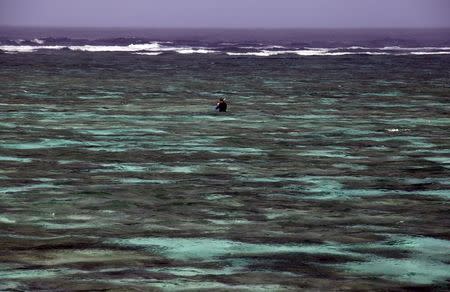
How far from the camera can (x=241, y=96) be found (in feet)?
176

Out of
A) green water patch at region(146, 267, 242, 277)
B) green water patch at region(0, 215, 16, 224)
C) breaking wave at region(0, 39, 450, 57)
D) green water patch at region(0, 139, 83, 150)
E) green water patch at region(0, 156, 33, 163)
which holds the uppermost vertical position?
green water patch at region(146, 267, 242, 277)

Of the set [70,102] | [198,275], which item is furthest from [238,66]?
[198,275]

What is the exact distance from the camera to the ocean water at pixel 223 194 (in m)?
16.5

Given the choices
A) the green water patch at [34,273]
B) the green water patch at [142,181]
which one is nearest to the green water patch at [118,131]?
the green water patch at [142,181]

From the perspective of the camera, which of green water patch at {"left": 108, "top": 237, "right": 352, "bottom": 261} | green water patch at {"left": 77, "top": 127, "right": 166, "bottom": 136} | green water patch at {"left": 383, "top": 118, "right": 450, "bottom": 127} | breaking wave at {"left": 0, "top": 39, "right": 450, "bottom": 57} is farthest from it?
breaking wave at {"left": 0, "top": 39, "right": 450, "bottom": 57}

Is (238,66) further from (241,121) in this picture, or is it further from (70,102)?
(241,121)

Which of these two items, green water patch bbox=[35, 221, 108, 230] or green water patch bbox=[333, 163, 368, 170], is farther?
green water patch bbox=[333, 163, 368, 170]

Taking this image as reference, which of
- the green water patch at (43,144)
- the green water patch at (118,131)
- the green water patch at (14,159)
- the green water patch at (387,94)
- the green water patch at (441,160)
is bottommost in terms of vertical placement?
the green water patch at (387,94)

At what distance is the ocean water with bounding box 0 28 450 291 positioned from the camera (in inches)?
648

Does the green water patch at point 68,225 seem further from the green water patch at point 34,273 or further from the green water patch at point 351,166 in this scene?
the green water patch at point 351,166

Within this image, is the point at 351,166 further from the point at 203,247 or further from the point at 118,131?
the point at 203,247

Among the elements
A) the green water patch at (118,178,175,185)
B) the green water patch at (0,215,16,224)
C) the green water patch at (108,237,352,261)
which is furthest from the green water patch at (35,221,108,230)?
the green water patch at (118,178,175,185)

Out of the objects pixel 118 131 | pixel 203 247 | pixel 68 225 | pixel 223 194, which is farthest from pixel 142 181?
pixel 118 131

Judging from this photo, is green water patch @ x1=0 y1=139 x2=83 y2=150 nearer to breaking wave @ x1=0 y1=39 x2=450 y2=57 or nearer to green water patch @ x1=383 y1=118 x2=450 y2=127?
green water patch @ x1=383 y1=118 x2=450 y2=127
